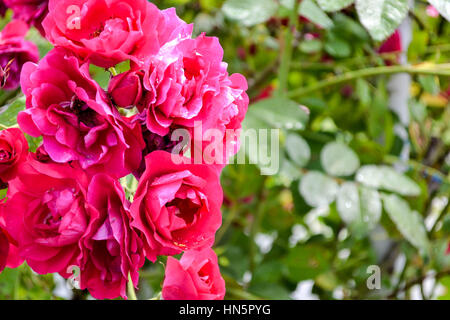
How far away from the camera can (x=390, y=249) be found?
92 cm

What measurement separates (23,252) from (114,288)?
0.06 metres

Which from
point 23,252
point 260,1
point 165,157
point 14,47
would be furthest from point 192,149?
point 260,1

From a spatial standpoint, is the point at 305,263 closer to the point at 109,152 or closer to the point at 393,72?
the point at 393,72

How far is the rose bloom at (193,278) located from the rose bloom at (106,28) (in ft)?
0.49

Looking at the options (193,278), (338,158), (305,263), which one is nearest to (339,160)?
(338,158)

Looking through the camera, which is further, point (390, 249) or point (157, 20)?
point (390, 249)

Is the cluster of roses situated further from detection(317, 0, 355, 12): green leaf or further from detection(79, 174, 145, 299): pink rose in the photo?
detection(317, 0, 355, 12): green leaf

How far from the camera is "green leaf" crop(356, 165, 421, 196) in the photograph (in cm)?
69

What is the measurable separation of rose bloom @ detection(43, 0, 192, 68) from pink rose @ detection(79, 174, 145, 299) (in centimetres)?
8

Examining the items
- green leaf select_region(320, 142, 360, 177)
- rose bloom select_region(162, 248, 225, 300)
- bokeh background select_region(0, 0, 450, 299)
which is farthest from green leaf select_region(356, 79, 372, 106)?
rose bloom select_region(162, 248, 225, 300)

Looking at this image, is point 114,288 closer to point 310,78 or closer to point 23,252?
point 23,252

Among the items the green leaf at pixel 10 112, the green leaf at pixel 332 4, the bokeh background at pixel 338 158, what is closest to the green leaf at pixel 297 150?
the bokeh background at pixel 338 158

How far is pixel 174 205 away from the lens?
334 mm

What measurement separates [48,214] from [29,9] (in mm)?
272
